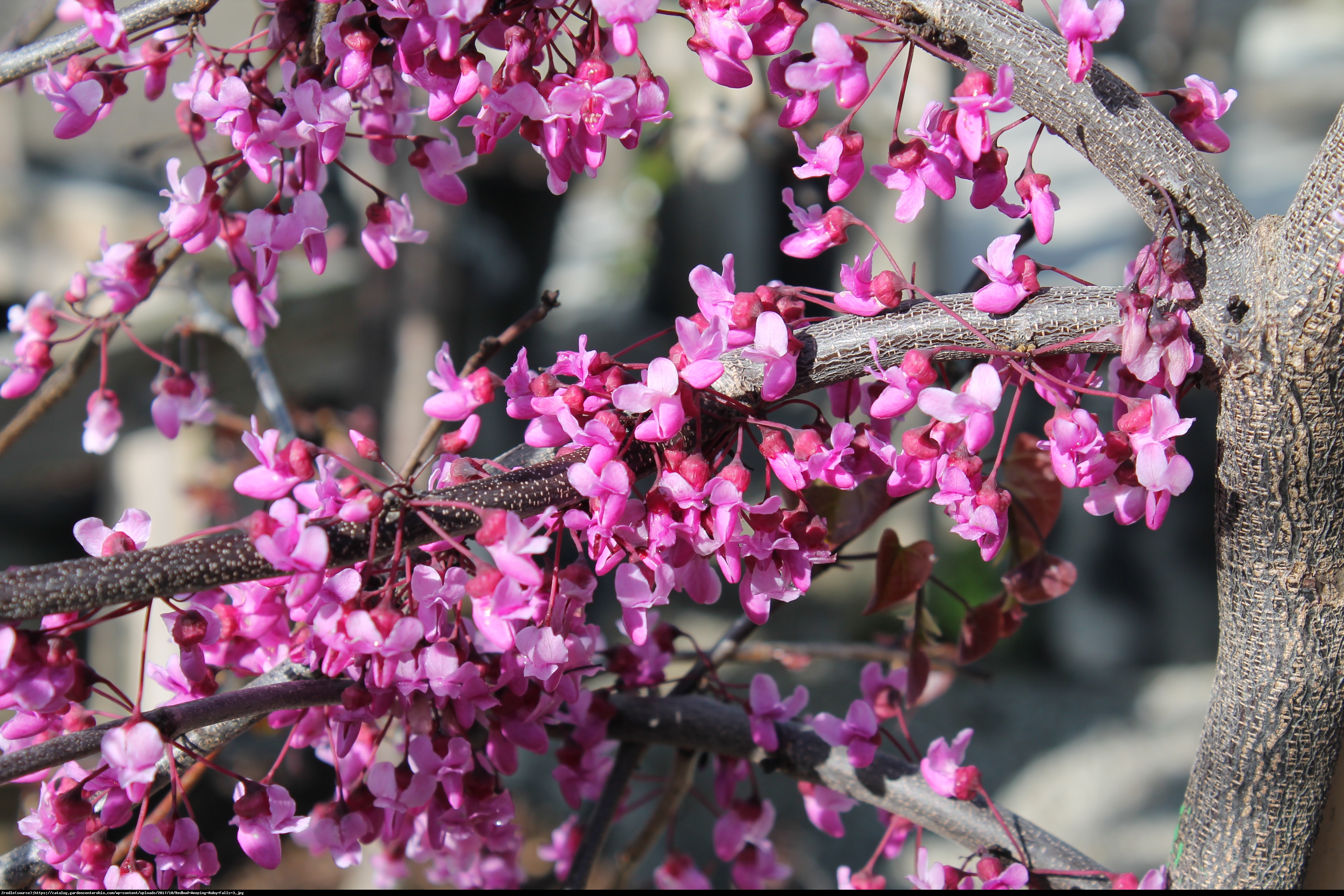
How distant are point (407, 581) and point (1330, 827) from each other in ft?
2.16

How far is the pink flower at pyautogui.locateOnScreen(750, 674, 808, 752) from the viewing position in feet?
2.56

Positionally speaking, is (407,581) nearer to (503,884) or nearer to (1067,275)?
(1067,275)

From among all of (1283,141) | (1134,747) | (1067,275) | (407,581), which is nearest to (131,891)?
(407,581)

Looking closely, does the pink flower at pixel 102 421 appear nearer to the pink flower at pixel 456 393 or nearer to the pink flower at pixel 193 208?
the pink flower at pixel 193 208

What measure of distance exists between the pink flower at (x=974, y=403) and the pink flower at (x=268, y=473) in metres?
0.37

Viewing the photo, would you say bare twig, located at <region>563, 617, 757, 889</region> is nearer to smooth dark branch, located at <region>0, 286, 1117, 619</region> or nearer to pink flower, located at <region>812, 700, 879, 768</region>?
pink flower, located at <region>812, 700, 879, 768</region>

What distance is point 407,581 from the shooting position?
571 millimetres

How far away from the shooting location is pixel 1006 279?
0.56 metres

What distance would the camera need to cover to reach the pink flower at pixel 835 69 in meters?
0.54

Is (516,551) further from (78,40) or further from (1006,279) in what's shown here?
(78,40)

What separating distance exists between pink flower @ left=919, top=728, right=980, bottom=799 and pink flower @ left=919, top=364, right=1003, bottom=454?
11.8 inches

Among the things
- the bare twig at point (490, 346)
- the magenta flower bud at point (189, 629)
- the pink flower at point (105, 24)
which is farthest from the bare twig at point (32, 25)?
the magenta flower bud at point (189, 629)

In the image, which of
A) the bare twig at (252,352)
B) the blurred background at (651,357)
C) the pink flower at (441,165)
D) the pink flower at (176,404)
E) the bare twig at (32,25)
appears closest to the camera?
the pink flower at (441,165)

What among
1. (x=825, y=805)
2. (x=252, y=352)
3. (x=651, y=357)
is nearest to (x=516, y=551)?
(x=825, y=805)
